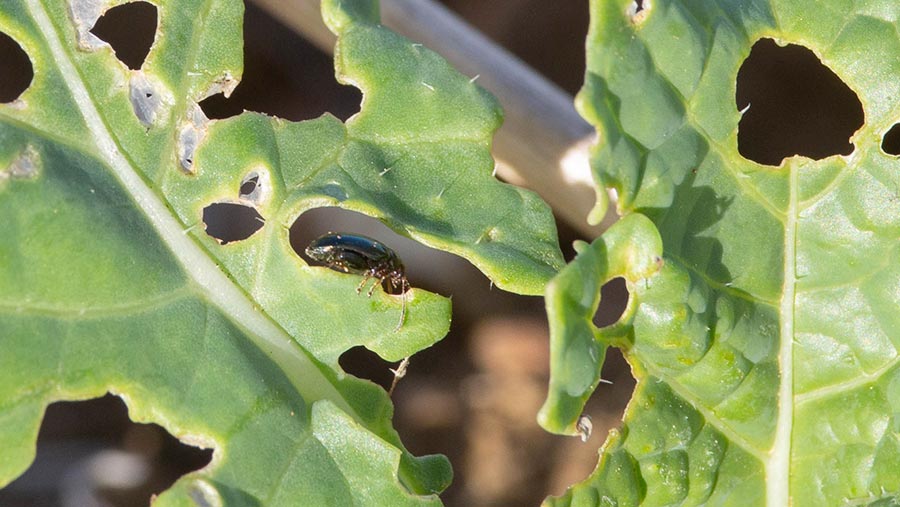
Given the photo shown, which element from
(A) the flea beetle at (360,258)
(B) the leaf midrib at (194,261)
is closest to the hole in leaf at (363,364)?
(A) the flea beetle at (360,258)

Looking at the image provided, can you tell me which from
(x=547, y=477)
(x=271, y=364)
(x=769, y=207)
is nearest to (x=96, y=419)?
(x=547, y=477)

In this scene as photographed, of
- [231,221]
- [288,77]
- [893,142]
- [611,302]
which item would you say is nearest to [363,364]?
[231,221]

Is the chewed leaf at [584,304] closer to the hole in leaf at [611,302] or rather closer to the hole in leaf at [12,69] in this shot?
the hole in leaf at [611,302]

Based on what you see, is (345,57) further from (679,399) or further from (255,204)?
(679,399)

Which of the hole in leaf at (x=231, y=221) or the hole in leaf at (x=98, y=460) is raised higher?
the hole in leaf at (x=231, y=221)

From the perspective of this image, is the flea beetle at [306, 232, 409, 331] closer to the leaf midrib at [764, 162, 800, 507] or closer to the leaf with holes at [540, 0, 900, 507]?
the leaf with holes at [540, 0, 900, 507]

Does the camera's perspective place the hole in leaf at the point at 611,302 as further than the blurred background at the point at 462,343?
Yes

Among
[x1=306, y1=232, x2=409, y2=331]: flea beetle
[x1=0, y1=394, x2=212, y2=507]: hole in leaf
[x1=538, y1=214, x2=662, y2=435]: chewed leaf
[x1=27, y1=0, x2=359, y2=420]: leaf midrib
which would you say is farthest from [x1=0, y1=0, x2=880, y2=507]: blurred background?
[x1=538, y1=214, x2=662, y2=435]: chewed leaf
